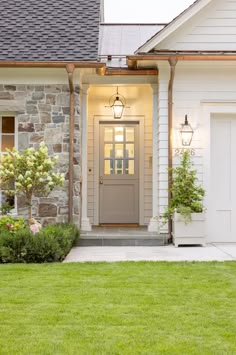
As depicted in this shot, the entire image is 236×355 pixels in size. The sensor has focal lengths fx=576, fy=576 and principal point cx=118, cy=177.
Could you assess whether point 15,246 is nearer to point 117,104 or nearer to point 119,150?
point 117,104

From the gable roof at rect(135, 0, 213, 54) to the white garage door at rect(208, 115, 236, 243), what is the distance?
5.73 feet

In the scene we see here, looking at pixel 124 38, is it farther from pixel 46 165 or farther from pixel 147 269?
pixel 147 269

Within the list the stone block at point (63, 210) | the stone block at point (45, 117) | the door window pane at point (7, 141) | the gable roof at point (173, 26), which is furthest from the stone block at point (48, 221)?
the gable roof at point (173, 26)

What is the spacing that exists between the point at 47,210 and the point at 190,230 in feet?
8.60

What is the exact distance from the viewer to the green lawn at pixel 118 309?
13.6 ft

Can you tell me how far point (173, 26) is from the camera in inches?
408

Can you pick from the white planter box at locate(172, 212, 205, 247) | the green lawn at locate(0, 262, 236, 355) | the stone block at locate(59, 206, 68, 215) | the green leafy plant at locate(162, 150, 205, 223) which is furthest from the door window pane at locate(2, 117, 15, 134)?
the green lawn at locate(0, 262, 236, 355)

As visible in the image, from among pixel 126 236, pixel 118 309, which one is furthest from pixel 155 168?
pixel 118 309

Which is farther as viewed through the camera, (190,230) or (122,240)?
(122,240)

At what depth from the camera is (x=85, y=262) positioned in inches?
313

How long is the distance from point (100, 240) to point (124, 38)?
5.32 m

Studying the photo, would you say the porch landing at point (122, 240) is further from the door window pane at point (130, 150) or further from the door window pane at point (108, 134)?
the door window pane at point (108, 134)

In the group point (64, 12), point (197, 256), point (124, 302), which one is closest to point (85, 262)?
point (197, 256)

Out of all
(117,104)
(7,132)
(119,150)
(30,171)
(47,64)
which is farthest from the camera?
(119,150)
